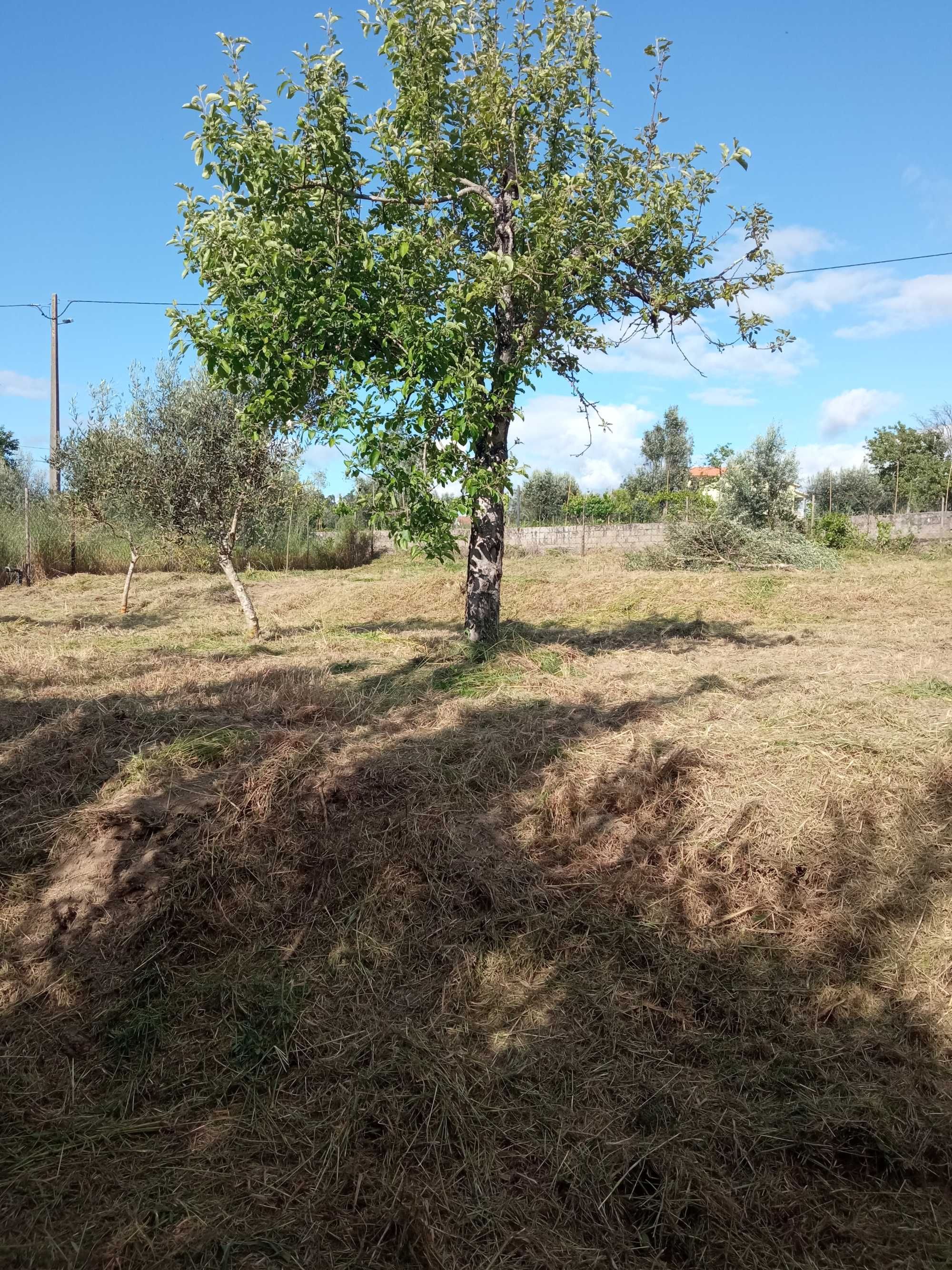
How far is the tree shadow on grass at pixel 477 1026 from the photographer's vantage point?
9.24 ft

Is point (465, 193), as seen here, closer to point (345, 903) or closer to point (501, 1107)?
point (345, 903)

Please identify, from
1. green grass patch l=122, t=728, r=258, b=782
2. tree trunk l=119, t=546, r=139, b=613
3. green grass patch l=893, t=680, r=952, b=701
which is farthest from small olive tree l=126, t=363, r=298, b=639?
green grass patch l=893, t=680, r=952, b=701

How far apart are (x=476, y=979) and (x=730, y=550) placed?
17352 millimetres

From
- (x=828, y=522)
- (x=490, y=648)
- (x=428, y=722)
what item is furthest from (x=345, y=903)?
(x=828, y=522)

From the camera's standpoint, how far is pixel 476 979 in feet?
12.7

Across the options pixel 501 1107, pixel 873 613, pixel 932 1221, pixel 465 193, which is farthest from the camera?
pixel 873 613

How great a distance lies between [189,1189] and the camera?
A: 2869mm

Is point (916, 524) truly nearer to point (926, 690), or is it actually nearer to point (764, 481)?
point (764, 481)

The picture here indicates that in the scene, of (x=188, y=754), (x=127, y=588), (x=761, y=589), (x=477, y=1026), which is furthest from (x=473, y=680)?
(x=127, y=588)

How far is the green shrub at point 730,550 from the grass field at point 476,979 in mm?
13124

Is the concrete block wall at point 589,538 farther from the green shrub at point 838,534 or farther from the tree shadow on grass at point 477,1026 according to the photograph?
the tree shadow on grass at point 477,1026

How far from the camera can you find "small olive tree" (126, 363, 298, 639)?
42.4ft

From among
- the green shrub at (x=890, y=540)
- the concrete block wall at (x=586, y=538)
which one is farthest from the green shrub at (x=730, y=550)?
the green shrub at (x=890, y=540)

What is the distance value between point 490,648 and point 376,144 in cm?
495
